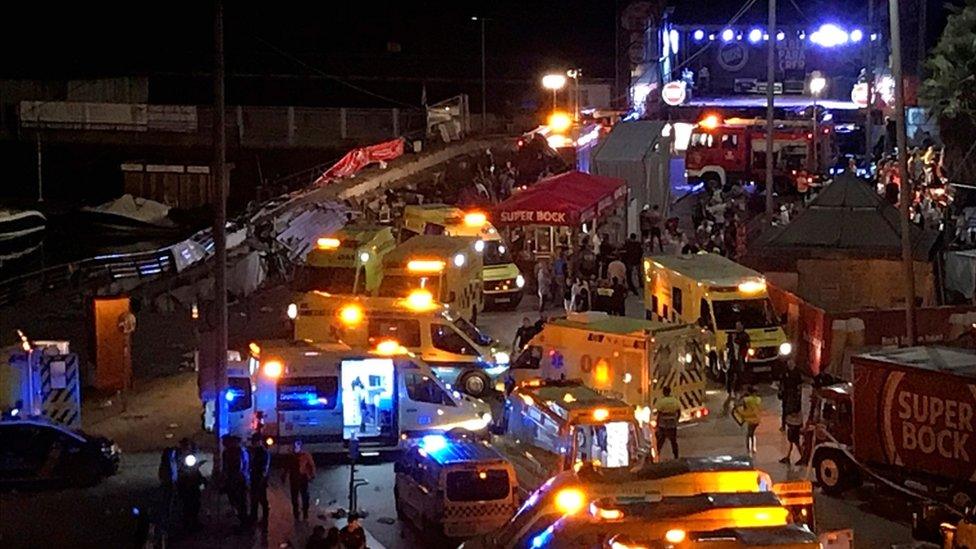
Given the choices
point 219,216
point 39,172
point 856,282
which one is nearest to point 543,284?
point 856,282

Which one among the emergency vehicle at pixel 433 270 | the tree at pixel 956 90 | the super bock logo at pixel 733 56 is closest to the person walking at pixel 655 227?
the emergency vehicle at pixel 433 270

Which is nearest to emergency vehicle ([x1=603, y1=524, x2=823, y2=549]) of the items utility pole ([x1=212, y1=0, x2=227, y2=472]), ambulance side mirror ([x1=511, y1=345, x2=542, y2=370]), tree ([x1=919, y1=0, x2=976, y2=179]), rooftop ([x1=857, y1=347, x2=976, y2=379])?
rooftop ([x1=857, y1=347, x2=976, y2=379])

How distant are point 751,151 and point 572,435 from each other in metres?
32.6

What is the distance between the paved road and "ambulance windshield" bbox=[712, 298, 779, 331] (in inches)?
102

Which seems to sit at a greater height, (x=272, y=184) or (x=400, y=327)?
(x=272, y=184)

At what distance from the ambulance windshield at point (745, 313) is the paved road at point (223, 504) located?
2598mm

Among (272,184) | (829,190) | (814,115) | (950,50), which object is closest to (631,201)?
(829,190)

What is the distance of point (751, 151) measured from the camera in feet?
166

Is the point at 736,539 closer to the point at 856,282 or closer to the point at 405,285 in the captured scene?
the point at 405,285

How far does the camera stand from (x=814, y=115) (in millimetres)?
48375

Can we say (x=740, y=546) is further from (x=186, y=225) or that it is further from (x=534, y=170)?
(x=186, y=225)

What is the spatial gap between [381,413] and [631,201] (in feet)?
64.0

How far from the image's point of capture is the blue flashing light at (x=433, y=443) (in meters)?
19.2

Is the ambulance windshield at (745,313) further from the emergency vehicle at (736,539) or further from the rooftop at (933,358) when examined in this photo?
the emergency vehicle at (736,539)
